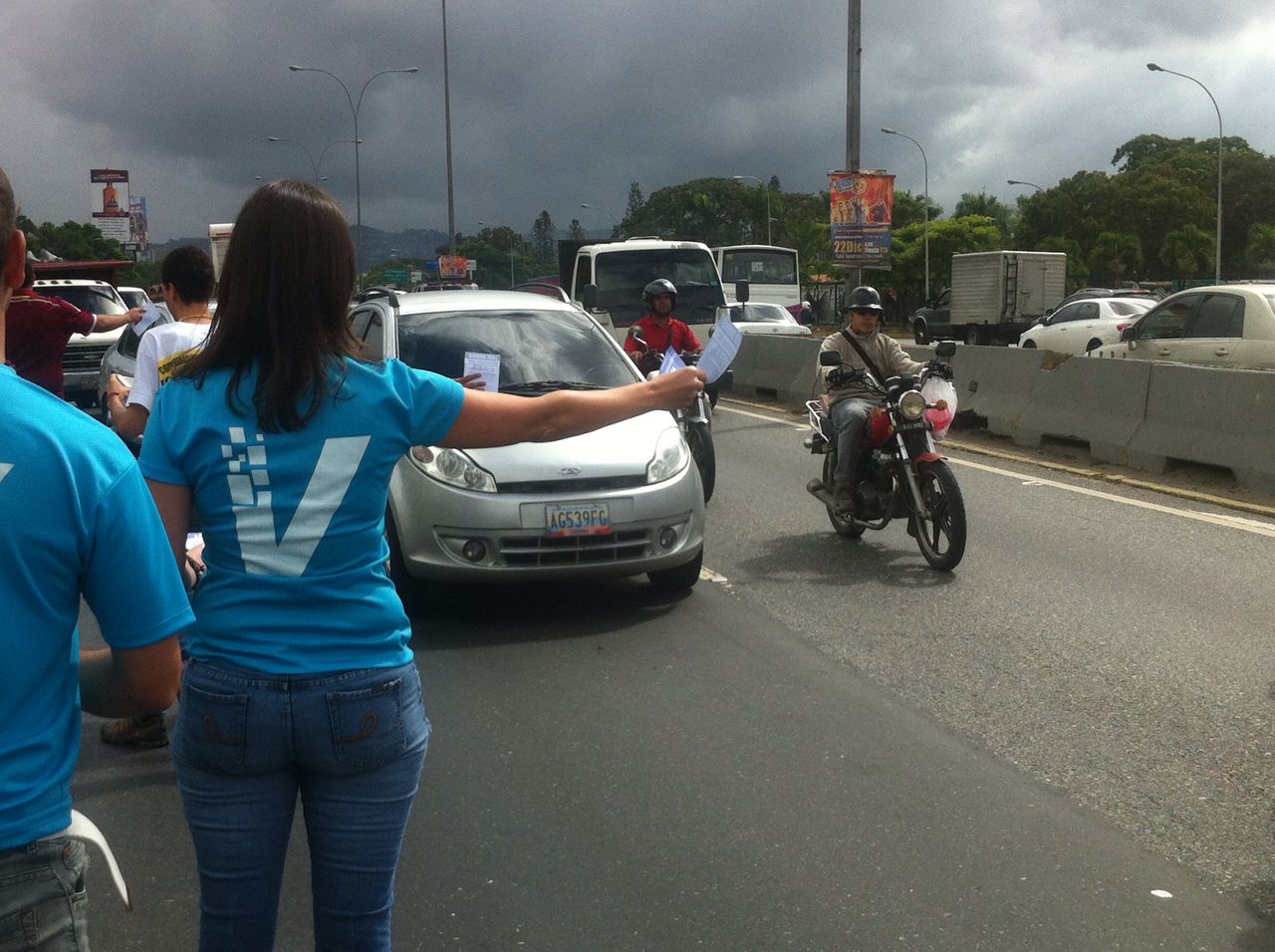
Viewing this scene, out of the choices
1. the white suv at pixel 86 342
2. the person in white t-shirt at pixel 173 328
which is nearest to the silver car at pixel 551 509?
the person in white t-shirt at pixel 173 328

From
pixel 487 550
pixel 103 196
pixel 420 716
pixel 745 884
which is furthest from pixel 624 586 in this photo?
pixel 103 196

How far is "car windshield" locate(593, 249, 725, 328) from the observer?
2155cm

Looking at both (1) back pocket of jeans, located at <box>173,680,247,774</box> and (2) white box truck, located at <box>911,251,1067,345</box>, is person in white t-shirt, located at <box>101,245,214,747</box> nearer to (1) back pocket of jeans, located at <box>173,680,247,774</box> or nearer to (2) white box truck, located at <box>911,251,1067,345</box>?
(1) back pocket of jeans, located at <box>173,680,247,774</box>

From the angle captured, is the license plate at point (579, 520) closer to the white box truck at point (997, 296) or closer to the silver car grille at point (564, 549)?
the silver car grille at point (564, 549)

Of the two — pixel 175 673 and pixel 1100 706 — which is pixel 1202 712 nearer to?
pixel 1100 706

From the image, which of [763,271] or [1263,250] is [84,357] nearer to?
[763,271]

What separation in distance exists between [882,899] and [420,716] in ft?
6.42

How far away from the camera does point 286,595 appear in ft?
8.26

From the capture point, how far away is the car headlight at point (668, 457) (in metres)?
7.71

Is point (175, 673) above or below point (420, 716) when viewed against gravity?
above

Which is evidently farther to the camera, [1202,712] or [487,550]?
[487,550]

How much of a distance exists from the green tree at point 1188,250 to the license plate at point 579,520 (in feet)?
248

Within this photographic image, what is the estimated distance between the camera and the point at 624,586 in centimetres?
852

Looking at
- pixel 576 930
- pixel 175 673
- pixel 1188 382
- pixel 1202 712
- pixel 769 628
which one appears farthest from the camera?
pixel 1188 382
